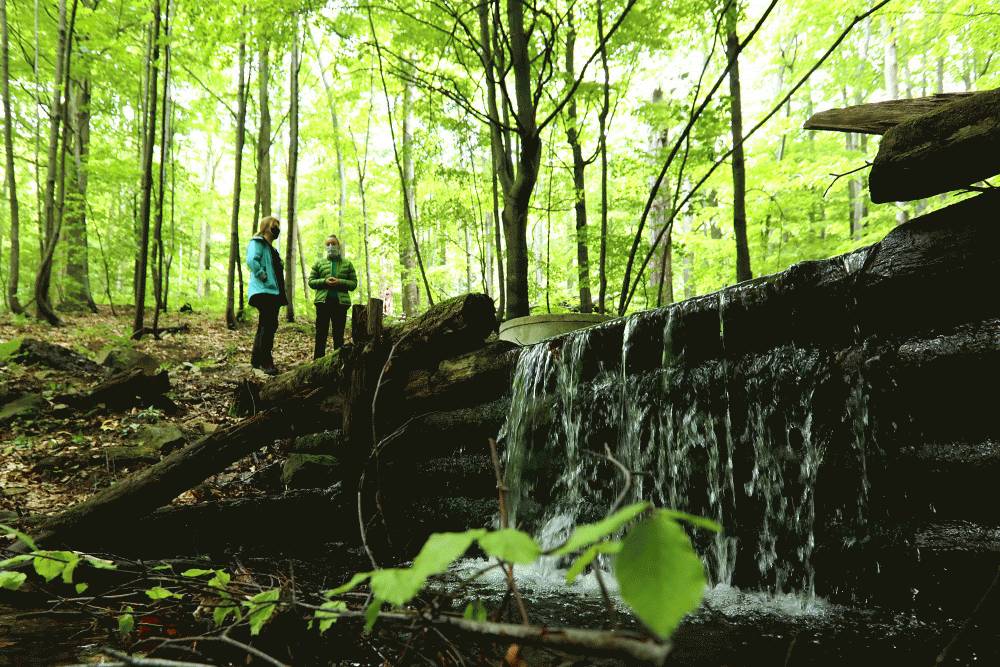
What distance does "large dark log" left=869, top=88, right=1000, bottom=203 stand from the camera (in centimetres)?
255

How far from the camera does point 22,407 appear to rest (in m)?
5.87

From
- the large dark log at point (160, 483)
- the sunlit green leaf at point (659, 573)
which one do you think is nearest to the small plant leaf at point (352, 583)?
the sunlit green leaf at point (659, 573)

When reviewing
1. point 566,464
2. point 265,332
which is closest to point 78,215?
point 265,332

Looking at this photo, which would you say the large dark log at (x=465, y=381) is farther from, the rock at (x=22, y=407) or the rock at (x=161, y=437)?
the rock at (x=22, y=407)

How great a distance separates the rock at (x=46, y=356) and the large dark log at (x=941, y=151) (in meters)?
9.48

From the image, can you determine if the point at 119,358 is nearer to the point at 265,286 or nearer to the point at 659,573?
the point at 265,286

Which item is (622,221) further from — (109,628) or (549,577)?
(109,628)

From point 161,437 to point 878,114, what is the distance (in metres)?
6.87

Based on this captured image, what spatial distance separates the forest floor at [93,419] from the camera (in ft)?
15.4

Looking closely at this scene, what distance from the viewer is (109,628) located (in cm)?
216

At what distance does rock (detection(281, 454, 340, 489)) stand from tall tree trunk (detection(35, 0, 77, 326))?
7892mm

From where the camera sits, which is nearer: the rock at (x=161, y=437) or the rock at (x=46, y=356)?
the rock at (x=161, y=437)

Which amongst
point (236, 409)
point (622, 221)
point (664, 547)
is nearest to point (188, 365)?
point (236, 409)

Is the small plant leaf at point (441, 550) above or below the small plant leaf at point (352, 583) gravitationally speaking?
above
